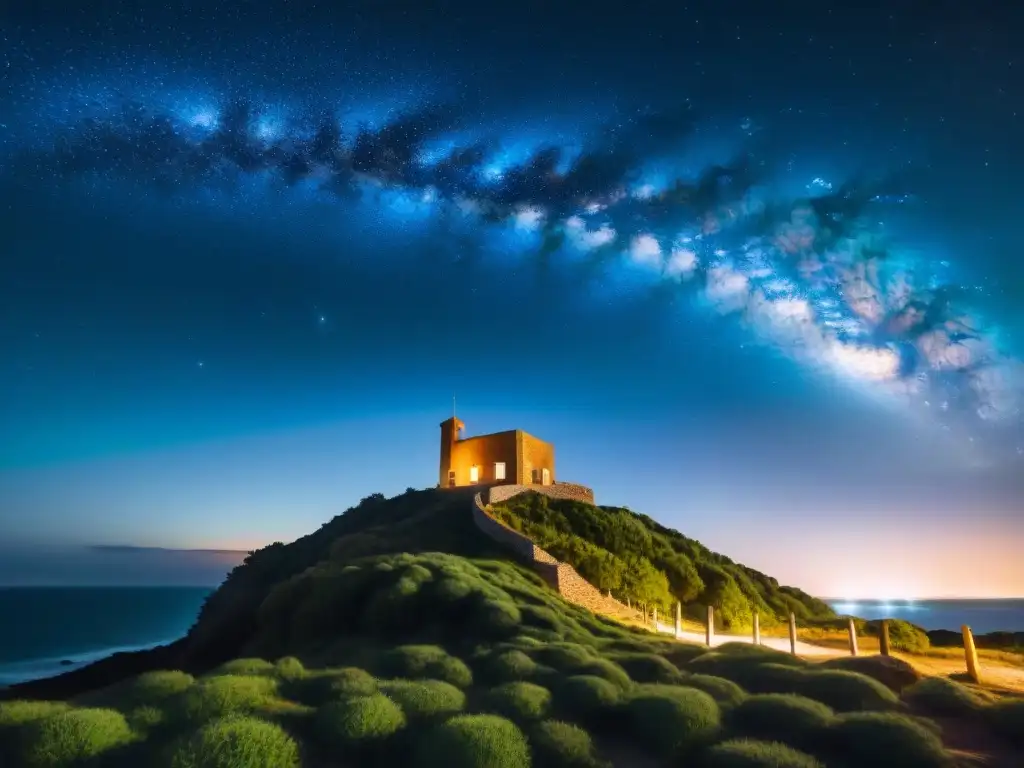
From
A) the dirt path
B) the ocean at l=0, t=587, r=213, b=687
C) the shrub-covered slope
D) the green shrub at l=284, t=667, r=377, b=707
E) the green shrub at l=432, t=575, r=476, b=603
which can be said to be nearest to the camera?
the green shrub at l=284, t=667, r=377, b=707

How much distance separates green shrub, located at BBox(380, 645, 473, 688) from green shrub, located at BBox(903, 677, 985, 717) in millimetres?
11279

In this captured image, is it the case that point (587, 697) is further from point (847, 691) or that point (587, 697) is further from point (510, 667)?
point (847, 691)

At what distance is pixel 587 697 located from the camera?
44.3 feet

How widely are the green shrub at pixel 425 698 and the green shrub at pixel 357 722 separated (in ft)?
1.46

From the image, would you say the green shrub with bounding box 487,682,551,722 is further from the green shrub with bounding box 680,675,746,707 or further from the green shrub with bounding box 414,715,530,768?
the green shrub with bounding box 680,675,746,707

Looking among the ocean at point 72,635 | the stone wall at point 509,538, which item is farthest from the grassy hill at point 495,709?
the ocean at point 72,635

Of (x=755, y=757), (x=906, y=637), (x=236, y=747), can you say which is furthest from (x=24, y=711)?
(x=906, y=637)

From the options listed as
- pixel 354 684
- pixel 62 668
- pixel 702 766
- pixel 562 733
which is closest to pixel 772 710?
pixel 702 766

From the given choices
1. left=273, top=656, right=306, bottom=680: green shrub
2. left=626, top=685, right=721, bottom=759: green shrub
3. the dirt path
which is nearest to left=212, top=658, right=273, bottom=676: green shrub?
left=273, top=656, right=306, bottom=680: green shrub

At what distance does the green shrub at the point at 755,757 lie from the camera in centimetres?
991

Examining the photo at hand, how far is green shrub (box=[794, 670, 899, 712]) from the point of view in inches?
556

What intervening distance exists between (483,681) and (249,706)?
6.01 meters

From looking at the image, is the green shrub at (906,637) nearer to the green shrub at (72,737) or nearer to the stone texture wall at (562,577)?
the stone texture wall at (562,577)

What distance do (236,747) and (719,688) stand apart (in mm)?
11125
